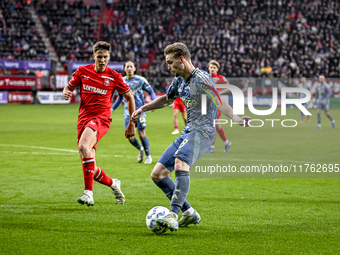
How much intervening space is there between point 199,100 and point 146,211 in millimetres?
1721

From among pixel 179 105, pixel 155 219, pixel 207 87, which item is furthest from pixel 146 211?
pixel 179 105

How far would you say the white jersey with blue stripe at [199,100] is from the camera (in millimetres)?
4852

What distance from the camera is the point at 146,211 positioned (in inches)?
226

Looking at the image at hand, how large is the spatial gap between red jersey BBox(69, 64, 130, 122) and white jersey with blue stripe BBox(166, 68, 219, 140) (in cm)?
182

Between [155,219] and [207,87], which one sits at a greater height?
[207,87]

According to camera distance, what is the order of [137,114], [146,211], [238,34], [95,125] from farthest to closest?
[238,34] → [95,125] → [146,211] → [137,114]

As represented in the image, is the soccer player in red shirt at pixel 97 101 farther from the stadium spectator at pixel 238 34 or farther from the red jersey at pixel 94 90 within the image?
the stadium spectator at pixel 238 34

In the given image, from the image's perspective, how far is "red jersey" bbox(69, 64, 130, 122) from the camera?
21.1 feet

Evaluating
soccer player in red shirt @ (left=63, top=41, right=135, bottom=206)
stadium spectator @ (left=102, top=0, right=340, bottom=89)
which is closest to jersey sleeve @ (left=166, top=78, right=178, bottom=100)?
soccer player in red shirt @ (left=63, top=41, right=135, bottom=206)

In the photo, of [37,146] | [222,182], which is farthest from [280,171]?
[37,146]

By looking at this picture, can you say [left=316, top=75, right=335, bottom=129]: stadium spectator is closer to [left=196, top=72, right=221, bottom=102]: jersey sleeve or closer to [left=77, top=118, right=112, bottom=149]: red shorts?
[left=77, top=118, right=112, bottom=149]: red shorts

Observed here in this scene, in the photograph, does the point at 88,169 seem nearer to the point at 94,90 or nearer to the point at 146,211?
the point at 146,211

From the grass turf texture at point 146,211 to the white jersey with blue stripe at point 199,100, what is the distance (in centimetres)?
108

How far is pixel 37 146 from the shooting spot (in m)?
12.8
